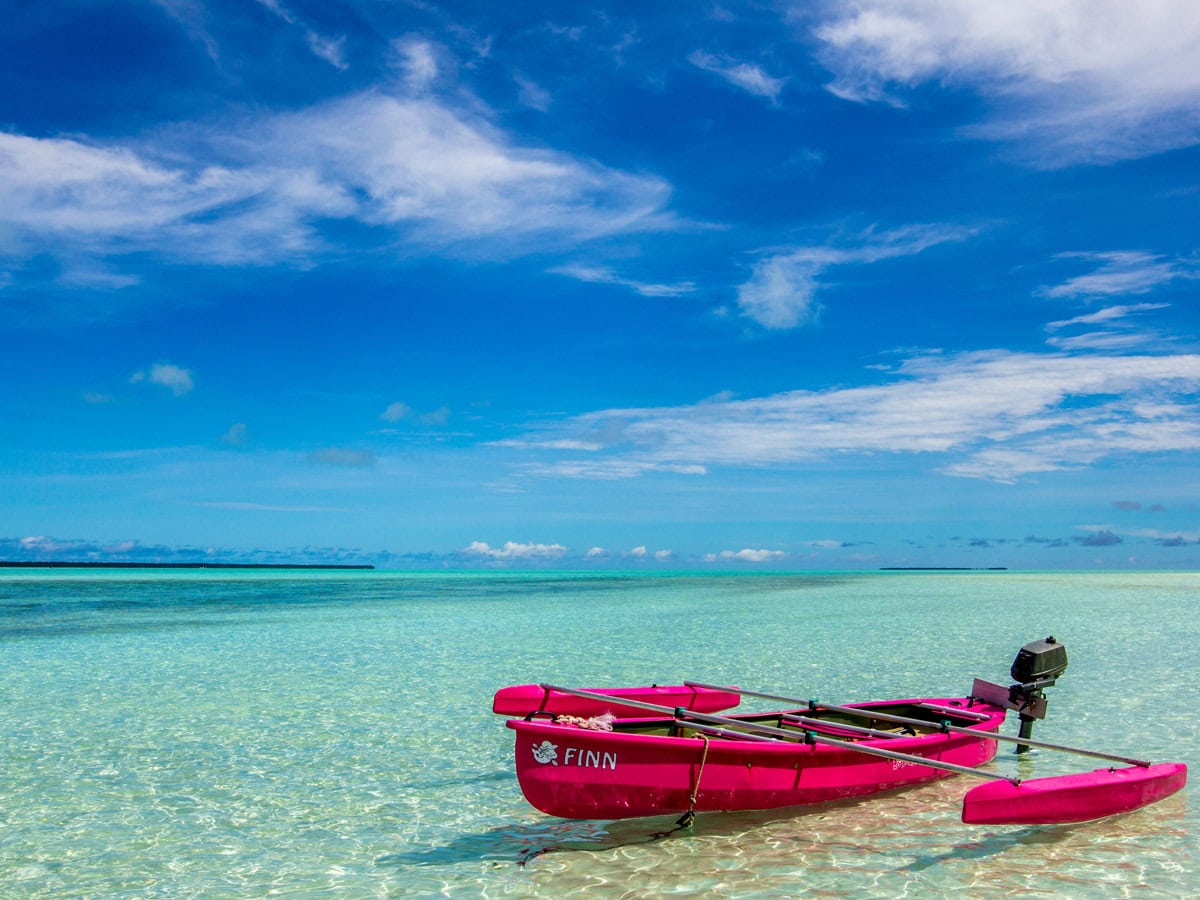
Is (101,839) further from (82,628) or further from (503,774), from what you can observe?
(82,628)

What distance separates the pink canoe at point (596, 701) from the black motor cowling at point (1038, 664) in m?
3.72

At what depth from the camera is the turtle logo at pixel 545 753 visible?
790 centimetres

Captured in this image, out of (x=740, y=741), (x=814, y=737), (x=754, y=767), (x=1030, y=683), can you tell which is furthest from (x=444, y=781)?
(x=1030, y=683)

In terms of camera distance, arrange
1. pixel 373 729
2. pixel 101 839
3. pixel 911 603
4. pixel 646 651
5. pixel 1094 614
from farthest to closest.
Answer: pixel 911 603
pixel 1094 614
pixel 646 651
pixel 373 729
pixel 101 839

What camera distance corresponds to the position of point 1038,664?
1130 cm

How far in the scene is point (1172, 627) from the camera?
29578mm

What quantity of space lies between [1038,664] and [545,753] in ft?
23.3

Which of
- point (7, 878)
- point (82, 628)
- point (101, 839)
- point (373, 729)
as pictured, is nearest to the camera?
point (7, 878)

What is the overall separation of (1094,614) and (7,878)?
38.9 metres

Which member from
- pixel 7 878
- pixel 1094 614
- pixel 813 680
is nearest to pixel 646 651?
pixel 813 680

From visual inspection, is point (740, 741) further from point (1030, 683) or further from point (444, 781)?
point (1030, 683)

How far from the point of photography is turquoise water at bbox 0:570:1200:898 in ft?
24.8

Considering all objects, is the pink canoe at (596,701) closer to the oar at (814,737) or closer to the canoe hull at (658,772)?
the oar at (814,737)

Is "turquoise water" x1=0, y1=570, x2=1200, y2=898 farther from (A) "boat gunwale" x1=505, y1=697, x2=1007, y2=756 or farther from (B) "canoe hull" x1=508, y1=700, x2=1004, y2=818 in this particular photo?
(A) "boat gunwale" x1=505, y1=697, x2=1007, y2=756
